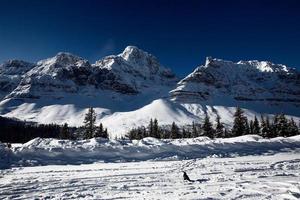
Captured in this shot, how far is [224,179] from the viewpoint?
15727mm

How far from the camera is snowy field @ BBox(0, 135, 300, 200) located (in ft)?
42.0

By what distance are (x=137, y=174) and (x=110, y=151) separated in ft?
33.8

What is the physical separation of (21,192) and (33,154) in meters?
13.3

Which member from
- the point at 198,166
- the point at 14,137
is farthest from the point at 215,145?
the point at 14,137

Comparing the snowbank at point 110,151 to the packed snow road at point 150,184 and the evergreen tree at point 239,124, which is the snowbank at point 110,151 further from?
the evergreen tree at point 239,124

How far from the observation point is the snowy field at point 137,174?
42.0 ft

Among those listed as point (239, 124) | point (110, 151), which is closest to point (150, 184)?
point (110, 151)

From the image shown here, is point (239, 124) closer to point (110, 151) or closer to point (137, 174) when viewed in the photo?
point (110, 151)

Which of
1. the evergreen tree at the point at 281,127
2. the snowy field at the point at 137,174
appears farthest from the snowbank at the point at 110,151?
the evergreen tree at the point at 281,127

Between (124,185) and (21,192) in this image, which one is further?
(124,185)

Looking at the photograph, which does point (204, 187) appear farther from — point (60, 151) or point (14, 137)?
point (14, 137)

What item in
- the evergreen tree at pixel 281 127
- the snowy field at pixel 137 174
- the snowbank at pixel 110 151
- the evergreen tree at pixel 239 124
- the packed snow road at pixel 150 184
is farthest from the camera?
the evergreen tree at pixel 239 124

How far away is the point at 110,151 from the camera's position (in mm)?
28562

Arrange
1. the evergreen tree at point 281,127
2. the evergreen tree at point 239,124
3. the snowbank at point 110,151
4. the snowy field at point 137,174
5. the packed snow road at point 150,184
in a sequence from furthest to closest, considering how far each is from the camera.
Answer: the evergreen tree at point 239,124 < the evergreen tree at point 281,127 < the snowbank at point 110,151 < the snowy field at point 137,174 < the packed snow road at point 150,184
